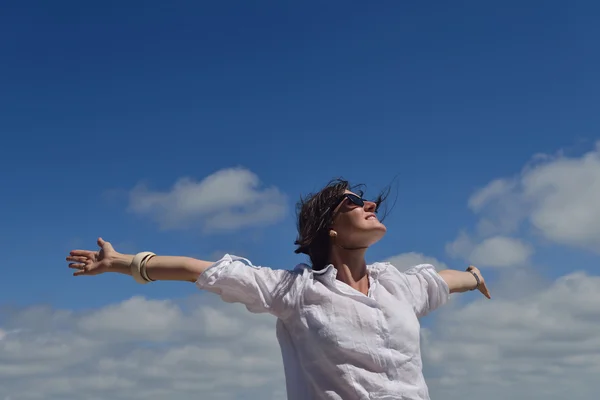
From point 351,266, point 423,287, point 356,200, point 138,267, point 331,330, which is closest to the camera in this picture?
point 331,330

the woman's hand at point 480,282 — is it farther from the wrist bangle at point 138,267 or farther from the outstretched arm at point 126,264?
the wrist bangle at point 138,267

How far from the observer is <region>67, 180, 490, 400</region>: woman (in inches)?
251

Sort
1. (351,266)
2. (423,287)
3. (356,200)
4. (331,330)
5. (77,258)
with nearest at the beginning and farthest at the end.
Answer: (331,330), (77,258), (351,266), (356,200), (423,287)

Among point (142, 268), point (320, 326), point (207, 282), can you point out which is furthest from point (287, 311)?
point (142, 268)

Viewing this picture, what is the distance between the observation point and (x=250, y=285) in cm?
646

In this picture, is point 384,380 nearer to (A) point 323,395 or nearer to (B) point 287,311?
(A) point 323,395

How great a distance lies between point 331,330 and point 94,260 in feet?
7.80

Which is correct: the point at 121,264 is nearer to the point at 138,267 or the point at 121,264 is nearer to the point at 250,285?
the point at 138,267

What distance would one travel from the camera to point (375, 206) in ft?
24.4

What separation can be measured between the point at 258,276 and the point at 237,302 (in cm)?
31

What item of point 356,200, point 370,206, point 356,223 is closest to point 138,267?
point 356,223

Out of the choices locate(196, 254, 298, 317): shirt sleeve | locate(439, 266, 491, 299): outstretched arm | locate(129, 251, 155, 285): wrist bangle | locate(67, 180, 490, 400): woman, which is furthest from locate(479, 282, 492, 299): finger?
locate(129, 251, 155, 285): wrist bangle

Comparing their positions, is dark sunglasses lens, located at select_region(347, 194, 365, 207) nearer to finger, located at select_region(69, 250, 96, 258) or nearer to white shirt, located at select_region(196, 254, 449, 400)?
white shirt, located at select_region(196, 254, 449, 400)

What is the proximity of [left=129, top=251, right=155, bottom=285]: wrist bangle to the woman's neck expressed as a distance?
1893 mm
